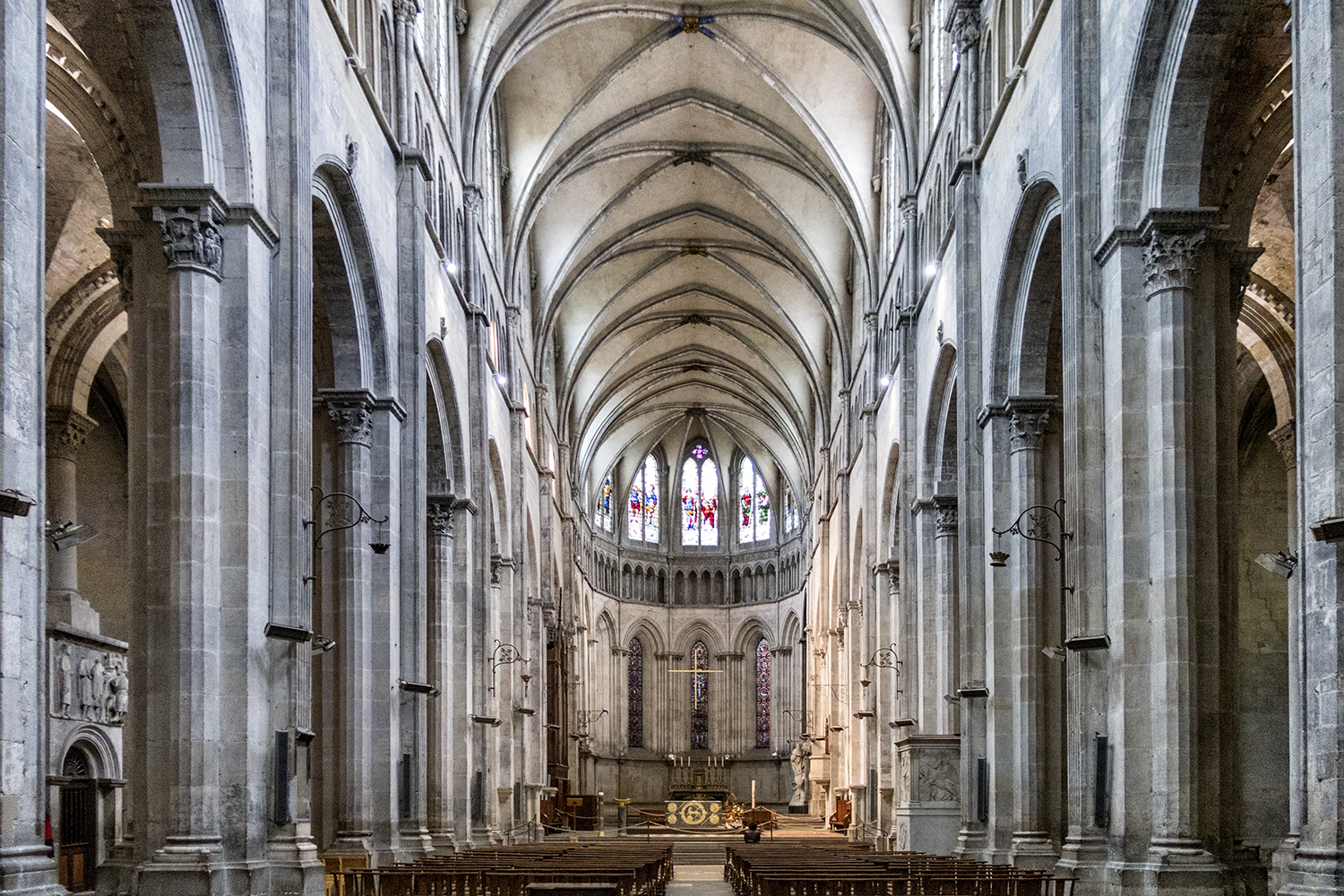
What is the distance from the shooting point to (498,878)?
18.5m

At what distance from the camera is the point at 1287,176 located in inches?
900

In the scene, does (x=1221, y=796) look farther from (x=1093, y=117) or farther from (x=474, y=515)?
(x=474, y=515)

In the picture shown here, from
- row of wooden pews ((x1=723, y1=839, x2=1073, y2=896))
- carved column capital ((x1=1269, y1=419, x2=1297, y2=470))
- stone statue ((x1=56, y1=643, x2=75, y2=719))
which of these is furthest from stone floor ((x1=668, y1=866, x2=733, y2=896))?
carved column capital ((x1=1269, y1=419, x2=1297, y2=470))

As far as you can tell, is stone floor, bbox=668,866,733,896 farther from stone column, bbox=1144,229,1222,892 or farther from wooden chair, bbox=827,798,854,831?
stone column, bbox=1144,229,1222,892

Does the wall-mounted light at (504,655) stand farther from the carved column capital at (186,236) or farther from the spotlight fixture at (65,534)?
the spotlight fixture at (65,534)

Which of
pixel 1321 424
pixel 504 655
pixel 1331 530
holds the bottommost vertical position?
pixel 504 655

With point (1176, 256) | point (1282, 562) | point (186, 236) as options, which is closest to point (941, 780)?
point (1176, 256)

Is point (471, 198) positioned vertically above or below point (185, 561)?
above

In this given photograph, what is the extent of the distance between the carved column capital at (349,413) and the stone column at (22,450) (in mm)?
11961

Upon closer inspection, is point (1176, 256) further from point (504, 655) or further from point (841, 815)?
point (841, 815)

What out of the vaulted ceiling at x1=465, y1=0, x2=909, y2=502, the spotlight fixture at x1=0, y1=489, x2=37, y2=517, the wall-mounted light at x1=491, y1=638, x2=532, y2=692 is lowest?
the wall-mounted light at x1=491, y1=638, x2=532, y2=692

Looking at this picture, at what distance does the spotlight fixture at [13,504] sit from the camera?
9914 millimetres

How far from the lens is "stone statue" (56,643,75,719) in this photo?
24.2m

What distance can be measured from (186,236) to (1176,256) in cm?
1091
